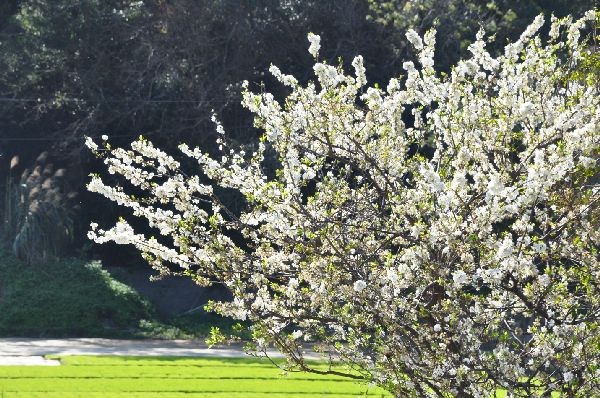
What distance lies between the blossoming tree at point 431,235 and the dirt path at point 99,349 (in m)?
8.02

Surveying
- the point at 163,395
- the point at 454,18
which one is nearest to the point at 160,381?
the point at 163,395

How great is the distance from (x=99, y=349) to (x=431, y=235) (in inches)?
429

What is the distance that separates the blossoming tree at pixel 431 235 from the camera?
448 centimetres

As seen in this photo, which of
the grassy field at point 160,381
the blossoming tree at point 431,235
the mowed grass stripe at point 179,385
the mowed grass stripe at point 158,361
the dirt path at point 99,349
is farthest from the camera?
the dirt path at point 99,349

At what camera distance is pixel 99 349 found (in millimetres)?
14570

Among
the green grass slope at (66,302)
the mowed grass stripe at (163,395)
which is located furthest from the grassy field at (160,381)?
the green grass slope at (66,302)

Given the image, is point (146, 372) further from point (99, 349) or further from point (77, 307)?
point (77, 307)

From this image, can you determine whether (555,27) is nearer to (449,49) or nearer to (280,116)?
(280,116)

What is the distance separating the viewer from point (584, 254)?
480 centimetres

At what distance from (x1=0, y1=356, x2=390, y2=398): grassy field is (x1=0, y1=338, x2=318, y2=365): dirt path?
707 millimetres

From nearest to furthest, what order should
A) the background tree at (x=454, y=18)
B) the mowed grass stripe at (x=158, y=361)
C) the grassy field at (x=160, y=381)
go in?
the grassy field at (x=160, y=381) → the mowed grass stripe at (x=158, y=361) → the background tree at (x=454, y=18)

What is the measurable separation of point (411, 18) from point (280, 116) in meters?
14.1

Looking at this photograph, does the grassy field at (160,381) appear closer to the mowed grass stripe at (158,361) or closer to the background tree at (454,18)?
the mowed grass stripe at (158,361)

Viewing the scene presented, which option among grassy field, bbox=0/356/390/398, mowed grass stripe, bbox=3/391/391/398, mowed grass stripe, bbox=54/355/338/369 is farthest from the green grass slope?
mowed grass stripe, bbox=3/391/391/398
